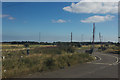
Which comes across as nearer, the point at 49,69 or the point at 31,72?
the point at 31,72

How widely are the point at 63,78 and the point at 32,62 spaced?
402 centimetres

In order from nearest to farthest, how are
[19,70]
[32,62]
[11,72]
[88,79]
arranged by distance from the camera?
[88,79], [11,72], [19,70], [32,62]

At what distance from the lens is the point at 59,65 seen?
12516 millimetres

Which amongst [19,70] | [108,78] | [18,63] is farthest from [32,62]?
[108,78]

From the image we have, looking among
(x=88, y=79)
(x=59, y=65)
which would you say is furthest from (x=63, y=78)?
(x=59, y=65)

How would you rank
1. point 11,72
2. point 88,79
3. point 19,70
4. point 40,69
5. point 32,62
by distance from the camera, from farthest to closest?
point 32,62
point 40,69
point 19,70
point 11,72
point 88,79

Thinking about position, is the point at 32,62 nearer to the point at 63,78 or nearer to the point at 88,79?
the point at 63,78

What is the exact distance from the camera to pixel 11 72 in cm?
916

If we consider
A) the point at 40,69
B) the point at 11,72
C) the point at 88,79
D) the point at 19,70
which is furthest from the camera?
the point at 40,69

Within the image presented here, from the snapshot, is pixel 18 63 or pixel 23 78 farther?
pixel 18 63

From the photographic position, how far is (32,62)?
1177cm

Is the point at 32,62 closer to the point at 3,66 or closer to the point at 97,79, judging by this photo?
the point at 3,66

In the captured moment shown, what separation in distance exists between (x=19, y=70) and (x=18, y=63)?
3.90 feet

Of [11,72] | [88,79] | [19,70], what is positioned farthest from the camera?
[19,70]
